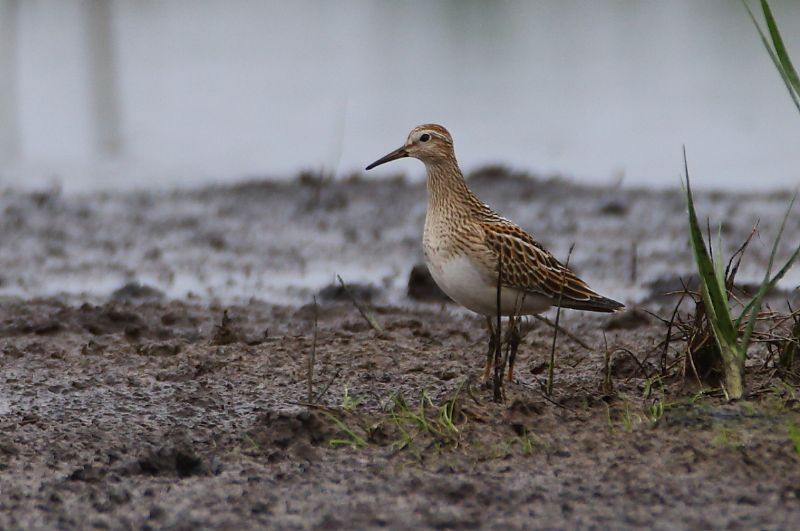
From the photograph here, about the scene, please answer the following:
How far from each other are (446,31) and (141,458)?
13.8 meters

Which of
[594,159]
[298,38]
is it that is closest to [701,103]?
[594,159]

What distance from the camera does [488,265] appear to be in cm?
529

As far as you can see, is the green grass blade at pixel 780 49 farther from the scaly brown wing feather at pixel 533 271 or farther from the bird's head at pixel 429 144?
the bird's head at pixel 429 144

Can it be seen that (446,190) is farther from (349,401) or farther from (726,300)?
(726,300)

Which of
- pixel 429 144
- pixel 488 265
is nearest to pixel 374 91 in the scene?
pixel 429 144

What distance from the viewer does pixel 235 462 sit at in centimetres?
423

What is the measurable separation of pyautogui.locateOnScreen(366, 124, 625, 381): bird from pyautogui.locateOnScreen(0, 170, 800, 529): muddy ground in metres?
0.29

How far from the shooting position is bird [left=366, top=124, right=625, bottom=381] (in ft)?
17.4

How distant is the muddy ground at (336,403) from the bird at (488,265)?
11.4 inches

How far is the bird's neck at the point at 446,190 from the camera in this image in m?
5.67

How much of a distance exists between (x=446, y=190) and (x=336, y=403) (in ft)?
4.01

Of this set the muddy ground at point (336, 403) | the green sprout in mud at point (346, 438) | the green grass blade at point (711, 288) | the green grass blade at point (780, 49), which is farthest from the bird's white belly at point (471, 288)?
the green grass blade at point (780, 49)

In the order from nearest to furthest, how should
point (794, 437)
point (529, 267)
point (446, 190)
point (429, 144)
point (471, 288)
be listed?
point (794, 437)
point (471, 288)
point (529, 267)
point (446, 190)
point (429, 144)

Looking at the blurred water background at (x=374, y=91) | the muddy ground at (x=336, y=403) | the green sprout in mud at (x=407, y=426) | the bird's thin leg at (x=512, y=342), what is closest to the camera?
the muddy ground at (x=336, y=403)
